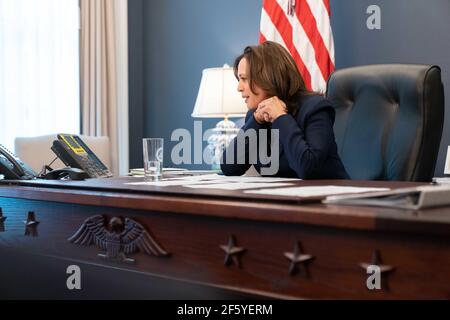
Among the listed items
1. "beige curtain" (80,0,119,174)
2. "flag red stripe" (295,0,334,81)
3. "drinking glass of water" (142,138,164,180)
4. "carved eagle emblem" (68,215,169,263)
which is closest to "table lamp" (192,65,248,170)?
"flag red stripe" (295,0,334,81)

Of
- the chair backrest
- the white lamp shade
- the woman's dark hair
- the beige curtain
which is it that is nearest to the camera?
the woman's dark hair

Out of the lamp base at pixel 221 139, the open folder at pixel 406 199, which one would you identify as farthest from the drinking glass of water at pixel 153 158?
the lamp base at pixel 221 139

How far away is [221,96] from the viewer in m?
3.22

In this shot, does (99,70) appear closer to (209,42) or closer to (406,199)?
(209,42)

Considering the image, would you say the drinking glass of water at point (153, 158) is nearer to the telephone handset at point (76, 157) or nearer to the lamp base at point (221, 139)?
the telephone handset at point (76, 157)

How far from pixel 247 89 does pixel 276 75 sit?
0.35ft

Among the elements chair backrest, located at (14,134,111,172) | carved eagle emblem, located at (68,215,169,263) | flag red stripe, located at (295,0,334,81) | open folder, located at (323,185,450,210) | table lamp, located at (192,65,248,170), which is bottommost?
carved eagle emblem, located at (68,215,169,263)

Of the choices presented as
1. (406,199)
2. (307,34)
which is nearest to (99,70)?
(307,34)

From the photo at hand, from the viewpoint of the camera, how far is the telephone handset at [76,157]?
5.66ft

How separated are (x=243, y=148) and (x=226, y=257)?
108 cm

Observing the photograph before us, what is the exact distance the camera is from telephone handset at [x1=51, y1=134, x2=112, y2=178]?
5.66 ft

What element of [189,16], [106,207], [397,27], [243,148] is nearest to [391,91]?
[243,148]

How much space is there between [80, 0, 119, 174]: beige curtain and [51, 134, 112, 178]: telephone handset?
214cm

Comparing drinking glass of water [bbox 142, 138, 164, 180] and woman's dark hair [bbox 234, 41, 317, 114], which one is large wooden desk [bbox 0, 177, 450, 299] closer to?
drinking glass of water [bbox 142, 138, 164, 180]
